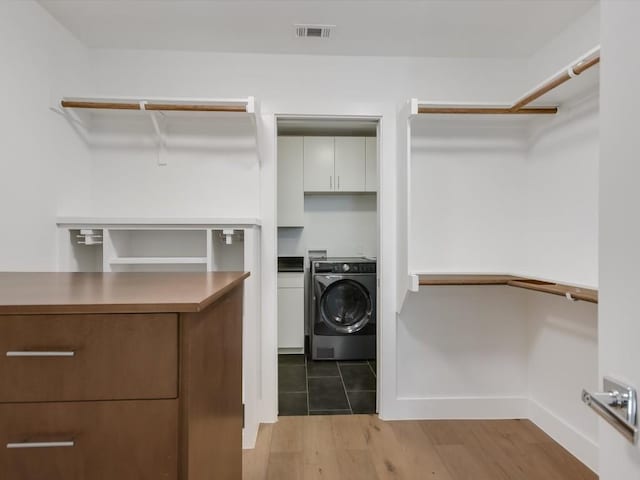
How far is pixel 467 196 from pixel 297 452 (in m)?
1.94

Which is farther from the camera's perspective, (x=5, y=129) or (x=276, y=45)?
(x=276, y=45)

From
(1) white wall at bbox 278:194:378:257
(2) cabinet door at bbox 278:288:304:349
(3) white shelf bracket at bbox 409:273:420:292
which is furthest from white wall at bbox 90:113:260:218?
(1) white wall at bbox 278:194:378:257

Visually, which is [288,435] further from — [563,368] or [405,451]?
[563,368]

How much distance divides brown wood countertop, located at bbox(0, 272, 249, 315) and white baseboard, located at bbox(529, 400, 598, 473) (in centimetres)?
212

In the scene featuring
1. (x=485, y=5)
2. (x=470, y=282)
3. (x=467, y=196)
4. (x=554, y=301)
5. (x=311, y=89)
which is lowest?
(x=554, y=301)

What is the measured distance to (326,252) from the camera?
423 cm

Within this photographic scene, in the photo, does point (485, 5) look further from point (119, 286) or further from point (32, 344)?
point (32, 344)

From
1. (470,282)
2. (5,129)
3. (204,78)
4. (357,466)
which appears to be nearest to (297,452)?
A: (357,466)

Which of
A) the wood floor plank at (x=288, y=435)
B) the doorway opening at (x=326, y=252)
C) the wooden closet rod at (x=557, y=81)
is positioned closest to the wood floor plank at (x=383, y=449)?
the wood floor plank at (x=288, y=435)

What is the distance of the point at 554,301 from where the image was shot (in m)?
2.14

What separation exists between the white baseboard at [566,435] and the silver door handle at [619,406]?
181cm

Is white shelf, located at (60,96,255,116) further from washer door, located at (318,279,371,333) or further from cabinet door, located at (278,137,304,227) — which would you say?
washer door, located at (318,279,371,333)

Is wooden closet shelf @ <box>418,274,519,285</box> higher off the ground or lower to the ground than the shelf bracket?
lower

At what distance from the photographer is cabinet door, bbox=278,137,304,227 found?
12.4 feet
